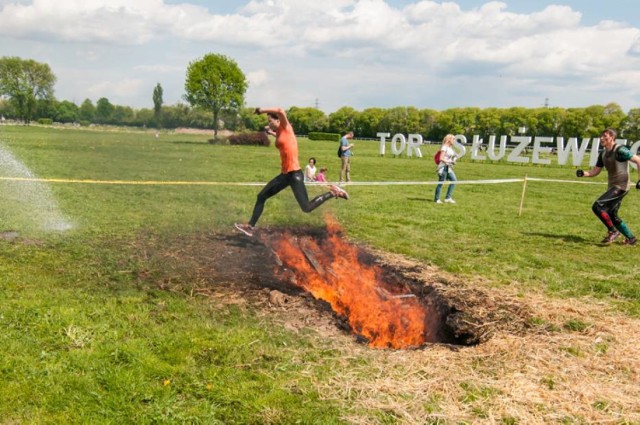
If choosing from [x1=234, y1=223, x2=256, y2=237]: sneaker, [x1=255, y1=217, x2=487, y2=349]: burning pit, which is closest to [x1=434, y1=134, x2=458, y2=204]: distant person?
[x1=255, y1=217, x2=487, y2=349]: burning pit

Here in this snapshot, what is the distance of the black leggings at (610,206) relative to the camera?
980 centimetres

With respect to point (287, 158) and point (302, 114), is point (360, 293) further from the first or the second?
point (302, 114)

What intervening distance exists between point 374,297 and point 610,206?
6.43 m

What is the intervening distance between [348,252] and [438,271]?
1.65m

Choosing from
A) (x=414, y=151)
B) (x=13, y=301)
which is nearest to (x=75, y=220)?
(x=13, y=301)

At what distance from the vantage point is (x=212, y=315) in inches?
217

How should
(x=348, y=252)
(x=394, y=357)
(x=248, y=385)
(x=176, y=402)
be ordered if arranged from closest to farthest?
(x=176, y=402) → (x=248, y=385) → (x=394, y=357) → (x=348, y=252)

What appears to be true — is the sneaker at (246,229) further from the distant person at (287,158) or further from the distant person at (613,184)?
the distant person at (613,184)

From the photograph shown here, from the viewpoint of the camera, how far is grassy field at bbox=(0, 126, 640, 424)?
3.77 meters

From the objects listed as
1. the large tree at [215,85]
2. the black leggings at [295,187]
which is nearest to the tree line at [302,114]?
the large tree at [215,85]

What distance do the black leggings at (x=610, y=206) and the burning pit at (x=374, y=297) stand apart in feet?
16.8

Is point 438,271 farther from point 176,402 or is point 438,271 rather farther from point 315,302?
point 176,402

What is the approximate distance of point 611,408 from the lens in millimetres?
3896

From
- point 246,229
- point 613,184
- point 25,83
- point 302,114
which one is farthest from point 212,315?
point 302,114
